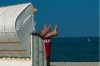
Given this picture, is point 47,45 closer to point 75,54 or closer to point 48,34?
point 48,34

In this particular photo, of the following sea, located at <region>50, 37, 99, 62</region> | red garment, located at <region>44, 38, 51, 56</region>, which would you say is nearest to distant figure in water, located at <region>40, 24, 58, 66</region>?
red garment, located at <region>44, 38, 51, 56</region>

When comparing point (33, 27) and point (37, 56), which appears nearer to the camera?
point (37, 56)

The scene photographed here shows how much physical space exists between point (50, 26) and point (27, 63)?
1.92 metres

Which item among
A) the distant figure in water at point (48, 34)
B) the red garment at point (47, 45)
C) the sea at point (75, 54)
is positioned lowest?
the sea at point (75, 54)

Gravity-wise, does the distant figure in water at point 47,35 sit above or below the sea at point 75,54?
above

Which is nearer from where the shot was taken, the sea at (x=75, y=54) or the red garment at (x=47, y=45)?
the red garment at (x=47, y=45)

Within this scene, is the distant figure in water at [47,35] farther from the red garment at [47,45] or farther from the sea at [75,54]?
the sea at [75,54]

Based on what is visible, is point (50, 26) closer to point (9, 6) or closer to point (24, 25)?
point (24, 25)

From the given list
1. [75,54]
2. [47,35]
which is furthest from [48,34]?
[75,54]

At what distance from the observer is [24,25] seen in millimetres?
11172

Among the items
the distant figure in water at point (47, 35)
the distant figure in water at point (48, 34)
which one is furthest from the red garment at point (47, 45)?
the distant figure in water at point (48, 34)

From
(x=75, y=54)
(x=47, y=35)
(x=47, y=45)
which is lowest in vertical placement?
(x=75, y=54)

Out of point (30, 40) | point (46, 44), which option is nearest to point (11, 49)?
point (30, 40)

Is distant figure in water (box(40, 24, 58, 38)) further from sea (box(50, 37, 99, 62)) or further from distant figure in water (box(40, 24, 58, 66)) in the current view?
sea (box(50, 37, 99, 62))
